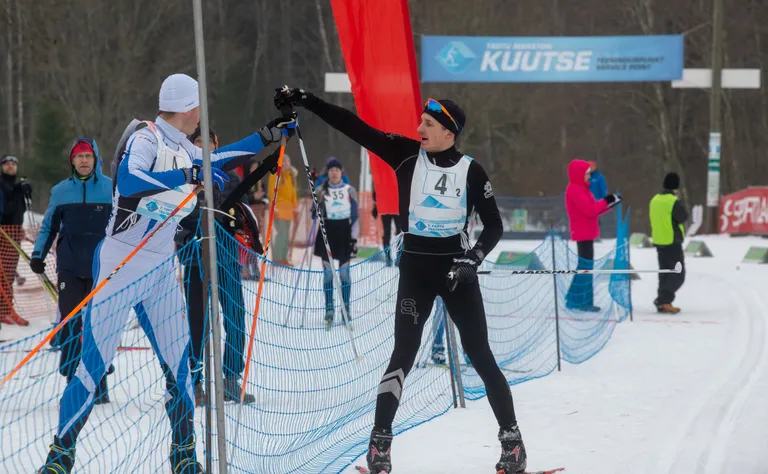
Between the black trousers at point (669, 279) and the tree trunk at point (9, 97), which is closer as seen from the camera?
the black trousers at point (669, 279)

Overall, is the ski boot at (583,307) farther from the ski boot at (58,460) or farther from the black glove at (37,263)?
the ski boot at (58,460)

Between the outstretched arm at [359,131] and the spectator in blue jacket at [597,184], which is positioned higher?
the outstretched arm at [359,131]

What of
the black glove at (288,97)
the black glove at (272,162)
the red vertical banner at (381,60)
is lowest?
the black glove at (272,162)

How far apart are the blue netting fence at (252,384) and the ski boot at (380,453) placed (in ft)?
1.18

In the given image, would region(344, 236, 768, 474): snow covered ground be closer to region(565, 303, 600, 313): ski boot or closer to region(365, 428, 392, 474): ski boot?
region(365, 428, 392, 474): ski boot

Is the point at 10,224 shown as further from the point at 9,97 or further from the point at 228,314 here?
the point at 9,97

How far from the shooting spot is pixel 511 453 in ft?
15.8

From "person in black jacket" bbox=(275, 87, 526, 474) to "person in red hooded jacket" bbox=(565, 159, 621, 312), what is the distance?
21.0 ft

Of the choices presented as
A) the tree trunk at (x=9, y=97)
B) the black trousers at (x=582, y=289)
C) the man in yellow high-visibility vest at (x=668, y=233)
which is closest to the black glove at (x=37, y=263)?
the black trousers at (x=582, y=289)

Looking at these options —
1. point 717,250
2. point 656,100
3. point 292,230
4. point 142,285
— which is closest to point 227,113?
point 656,100

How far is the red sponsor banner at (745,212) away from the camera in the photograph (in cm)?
2216

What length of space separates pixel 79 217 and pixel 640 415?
151 inches

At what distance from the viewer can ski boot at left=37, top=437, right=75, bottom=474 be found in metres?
4.30

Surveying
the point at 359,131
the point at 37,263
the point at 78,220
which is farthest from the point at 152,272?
the point at 37,263
